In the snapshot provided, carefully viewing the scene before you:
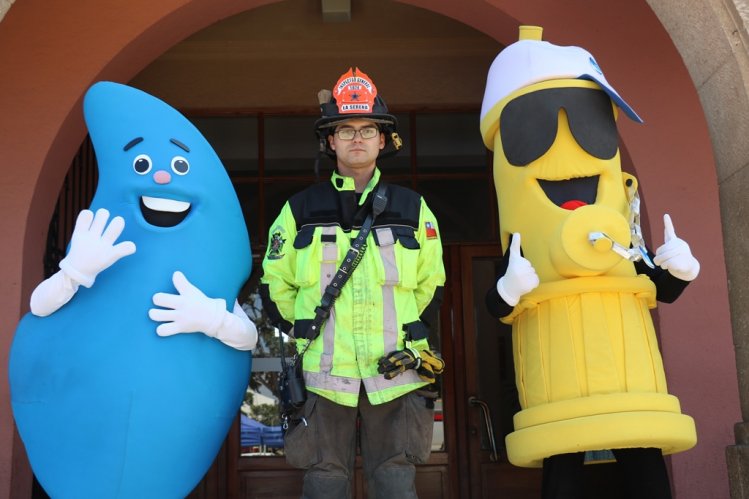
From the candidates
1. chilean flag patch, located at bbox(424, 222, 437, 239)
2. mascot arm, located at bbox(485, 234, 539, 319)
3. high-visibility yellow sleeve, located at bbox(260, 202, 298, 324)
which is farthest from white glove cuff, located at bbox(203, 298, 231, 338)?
mascot arm, located at bbox(485, 234, 539, 319)

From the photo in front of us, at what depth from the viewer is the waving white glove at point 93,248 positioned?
331 centimetres

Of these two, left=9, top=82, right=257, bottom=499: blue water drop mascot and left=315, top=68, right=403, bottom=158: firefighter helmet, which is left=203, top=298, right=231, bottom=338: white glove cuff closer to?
left=9, top=82, right=257, bottom=499: blue water drop mascot

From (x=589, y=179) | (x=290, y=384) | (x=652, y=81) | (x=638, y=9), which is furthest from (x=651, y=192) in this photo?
(x=290, y=384)

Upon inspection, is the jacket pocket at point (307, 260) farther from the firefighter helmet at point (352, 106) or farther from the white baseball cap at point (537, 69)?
the white baseball cap at point (537, 69)

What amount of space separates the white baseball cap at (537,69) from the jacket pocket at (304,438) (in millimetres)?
1357

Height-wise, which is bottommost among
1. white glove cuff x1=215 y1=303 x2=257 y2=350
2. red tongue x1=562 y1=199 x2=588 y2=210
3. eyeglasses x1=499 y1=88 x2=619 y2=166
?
white glove cuff x1=215 y1=303 x2=257 y2=350

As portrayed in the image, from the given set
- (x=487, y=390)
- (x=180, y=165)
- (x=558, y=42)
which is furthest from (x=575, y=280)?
(x=487, y=390)

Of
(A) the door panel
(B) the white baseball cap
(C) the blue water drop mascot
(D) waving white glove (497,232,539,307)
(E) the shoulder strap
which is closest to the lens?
(C) the blue water drop mascot

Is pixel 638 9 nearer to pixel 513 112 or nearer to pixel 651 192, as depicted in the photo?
pixel 651 192

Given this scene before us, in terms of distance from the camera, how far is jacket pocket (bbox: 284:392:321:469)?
346cm

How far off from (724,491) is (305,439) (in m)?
2.33

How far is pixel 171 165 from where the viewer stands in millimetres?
3580

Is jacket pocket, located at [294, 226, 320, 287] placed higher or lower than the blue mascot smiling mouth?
lower

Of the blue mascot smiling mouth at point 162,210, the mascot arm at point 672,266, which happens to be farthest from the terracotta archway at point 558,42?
the blue mascot smiling mouth at point 162,210
